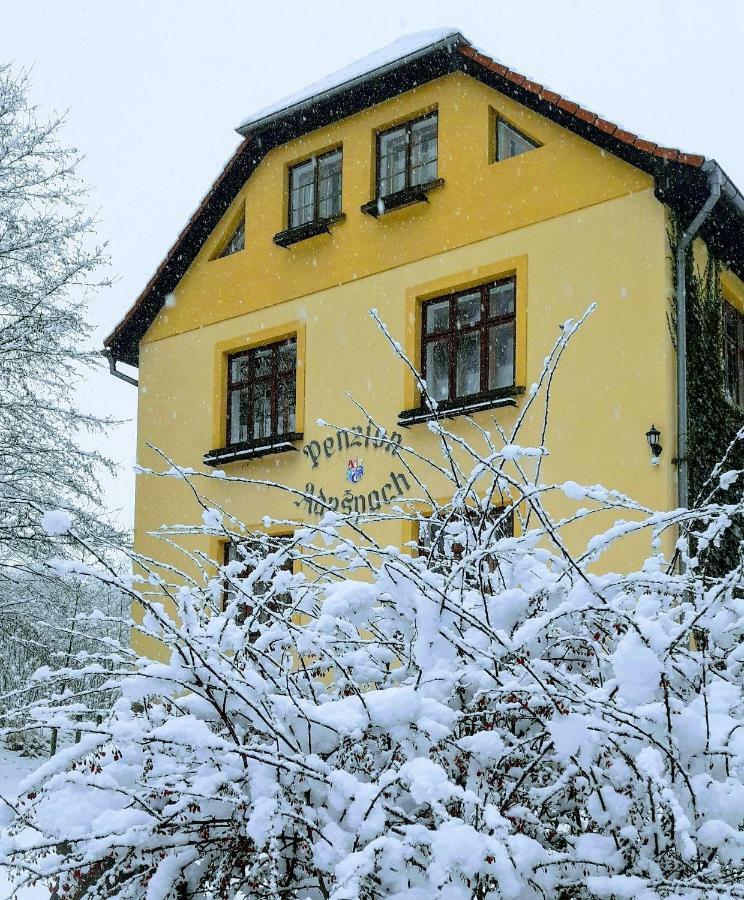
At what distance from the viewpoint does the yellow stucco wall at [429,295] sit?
30.2 ft

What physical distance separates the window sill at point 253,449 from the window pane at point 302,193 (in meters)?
2.47

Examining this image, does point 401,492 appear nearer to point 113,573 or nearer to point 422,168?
point 422,168

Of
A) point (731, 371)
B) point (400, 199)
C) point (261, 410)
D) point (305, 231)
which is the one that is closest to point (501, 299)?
point (400, 199)

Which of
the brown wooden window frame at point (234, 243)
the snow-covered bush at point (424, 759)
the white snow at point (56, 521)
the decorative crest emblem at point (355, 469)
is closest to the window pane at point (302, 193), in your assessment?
the brown wooden window frame at point (234, 243)

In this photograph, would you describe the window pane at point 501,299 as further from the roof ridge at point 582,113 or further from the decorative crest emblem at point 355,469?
the decorative crest emblem at point 355,469

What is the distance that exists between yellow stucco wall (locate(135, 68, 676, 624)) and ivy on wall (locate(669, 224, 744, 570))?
0.82 ft

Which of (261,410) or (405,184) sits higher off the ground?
(405,184)

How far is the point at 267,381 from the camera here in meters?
12.1

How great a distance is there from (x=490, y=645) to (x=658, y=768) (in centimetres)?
48

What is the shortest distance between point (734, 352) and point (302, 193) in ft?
16.5

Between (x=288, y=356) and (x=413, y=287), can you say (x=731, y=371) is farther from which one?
(x=288, y=356)

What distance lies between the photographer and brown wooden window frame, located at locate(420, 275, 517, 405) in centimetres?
995

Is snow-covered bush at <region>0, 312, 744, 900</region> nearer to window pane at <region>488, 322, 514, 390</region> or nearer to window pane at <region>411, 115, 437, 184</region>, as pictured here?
window pane at <region>488, 322, 514, 390</region>

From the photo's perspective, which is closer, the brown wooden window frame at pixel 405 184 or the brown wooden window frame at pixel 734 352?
the brown wooden window frame at pixel 734 352
